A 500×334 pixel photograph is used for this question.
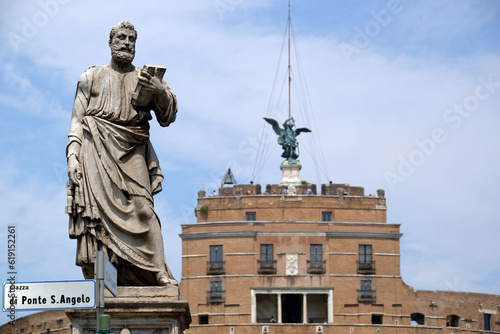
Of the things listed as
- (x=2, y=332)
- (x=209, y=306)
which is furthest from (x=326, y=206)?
(x=2, y=332)

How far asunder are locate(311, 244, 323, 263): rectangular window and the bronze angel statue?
14.5 m

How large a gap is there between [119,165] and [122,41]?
132 centimetres

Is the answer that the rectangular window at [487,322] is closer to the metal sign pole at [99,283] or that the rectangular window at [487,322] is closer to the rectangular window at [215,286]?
the rectangular window at [215,286]

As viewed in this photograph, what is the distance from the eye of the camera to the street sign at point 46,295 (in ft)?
30.5

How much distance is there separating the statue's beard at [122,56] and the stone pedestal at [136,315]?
7.80 feet

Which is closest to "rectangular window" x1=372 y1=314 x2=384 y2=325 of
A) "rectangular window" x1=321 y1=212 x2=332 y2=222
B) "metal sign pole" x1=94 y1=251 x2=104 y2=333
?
"rectangular window" x1=321 y1=212 x2=332 y2=222

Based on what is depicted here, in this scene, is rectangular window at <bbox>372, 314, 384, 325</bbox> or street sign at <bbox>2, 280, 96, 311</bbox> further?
rectangular window at <bbox>372, 314, 384, 325</bbox>

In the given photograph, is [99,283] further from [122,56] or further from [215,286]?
[215,286]

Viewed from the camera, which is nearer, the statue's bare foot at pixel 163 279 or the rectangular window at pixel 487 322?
the statue's bare foot at pixel 163 279

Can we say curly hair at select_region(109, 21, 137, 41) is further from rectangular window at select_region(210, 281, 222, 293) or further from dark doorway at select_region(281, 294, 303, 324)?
dark doorway at select_region(281, 294, 303, 324)

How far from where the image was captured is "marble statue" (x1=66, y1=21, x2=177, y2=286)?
11.5m

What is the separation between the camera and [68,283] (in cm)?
934

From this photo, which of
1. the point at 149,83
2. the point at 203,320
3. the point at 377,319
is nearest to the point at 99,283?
the point at 149,83

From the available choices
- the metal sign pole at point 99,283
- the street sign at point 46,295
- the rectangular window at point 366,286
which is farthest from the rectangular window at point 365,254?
the metal sign pole at point 99,283
